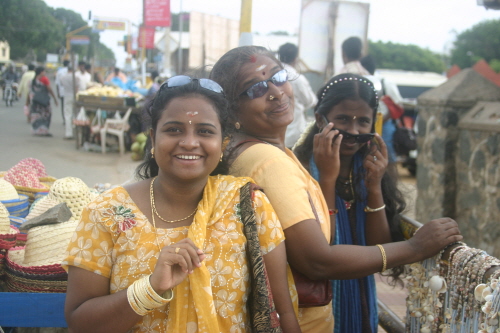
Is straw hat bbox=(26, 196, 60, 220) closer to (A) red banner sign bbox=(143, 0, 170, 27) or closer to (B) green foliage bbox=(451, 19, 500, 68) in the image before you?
(A) red banner sign bbox=(143, 0, 170, 27)

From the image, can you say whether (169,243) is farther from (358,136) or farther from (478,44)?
(478,44)

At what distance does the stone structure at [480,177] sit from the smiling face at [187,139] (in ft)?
12.3

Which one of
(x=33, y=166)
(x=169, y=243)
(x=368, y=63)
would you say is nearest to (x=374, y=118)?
(x=169, y=243)

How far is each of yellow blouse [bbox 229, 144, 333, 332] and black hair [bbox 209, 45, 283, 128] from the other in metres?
0.21

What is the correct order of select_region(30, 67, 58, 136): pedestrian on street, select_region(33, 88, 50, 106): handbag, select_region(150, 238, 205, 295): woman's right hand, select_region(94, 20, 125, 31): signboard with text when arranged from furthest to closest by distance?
select_region(94, 20, 125, 31): signboard with text → select_region(33, 88, 50, 106): handbag → select_region(30, 67, 58, 136): pedestrian on street → select_region(150, 238, 205, 295): woman's right hand

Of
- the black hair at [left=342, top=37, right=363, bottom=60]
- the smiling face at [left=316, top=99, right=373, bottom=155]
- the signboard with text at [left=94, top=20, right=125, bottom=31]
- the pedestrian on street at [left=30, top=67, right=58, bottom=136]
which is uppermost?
the signboard with text at [left=94, top=20, right=125, bottom=31]

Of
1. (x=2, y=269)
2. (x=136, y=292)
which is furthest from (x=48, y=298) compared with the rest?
(x=136, y=292)

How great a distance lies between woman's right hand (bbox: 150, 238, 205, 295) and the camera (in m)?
1.38

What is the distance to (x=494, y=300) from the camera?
1.49 m

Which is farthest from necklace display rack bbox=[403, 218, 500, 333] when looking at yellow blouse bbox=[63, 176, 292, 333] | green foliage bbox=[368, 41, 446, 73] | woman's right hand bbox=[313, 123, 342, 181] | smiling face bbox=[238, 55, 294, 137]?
green foliage bbox=[368, 41, 446, 73]

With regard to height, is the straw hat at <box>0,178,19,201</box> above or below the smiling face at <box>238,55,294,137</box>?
below

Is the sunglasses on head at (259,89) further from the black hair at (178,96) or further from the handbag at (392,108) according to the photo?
the handbag at (392,108)

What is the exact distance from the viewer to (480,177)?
4.82 meters

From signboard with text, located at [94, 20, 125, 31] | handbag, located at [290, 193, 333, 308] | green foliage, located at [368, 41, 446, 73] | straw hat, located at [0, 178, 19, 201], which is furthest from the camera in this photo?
green foliage, located at [368, 41, 446, 73]
